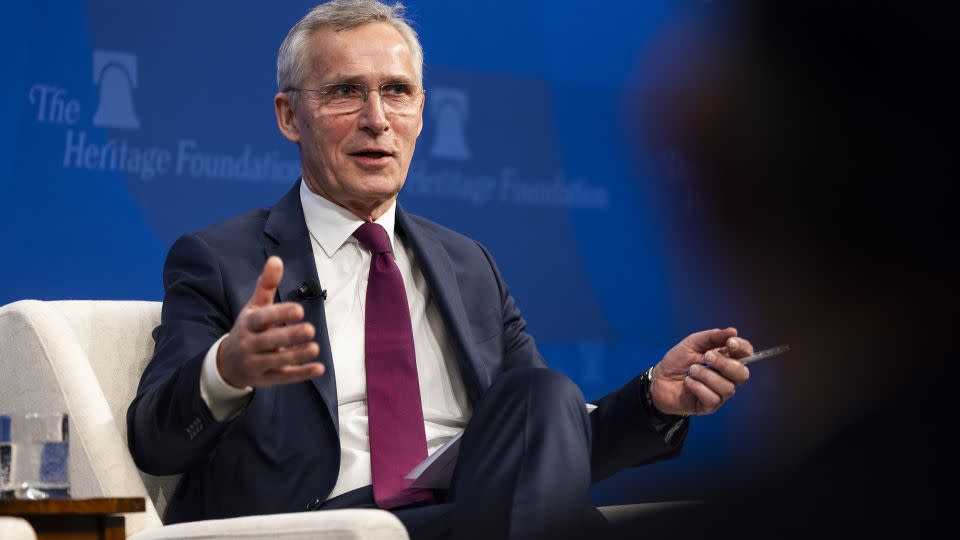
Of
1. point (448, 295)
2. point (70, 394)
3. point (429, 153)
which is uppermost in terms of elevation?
point (429, 153)

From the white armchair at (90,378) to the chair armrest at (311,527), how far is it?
137mm

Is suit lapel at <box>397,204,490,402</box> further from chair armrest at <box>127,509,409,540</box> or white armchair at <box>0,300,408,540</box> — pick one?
chair armrest at <box>127,509,409,540</box>

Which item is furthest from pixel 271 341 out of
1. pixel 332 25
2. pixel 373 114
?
pixel 332 25

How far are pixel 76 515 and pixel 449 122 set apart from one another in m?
3.04

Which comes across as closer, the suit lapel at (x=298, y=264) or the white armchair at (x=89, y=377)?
the white armchair at (x=89, y=377)

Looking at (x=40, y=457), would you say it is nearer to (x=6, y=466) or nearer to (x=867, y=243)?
(x=6, y=466)

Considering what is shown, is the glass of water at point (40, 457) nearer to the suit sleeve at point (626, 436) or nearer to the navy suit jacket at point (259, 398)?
the navy suit jacket at point (259, 398)

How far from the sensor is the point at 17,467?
190 centimetres

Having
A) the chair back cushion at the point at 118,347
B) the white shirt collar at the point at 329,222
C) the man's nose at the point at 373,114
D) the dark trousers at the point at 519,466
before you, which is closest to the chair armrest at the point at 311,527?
the dark trousers at the point at 519,466

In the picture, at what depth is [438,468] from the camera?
76.7 inches

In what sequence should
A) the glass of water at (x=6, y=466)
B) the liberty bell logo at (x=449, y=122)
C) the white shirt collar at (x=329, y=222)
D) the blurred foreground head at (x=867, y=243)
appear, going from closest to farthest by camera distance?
the blurred foreground head at (x=867, y=243) < the glass of water at (x=6, y=466) < the white shirt collar at (x=329, y=222) < the liberty bell logo at (x=449, y=122)

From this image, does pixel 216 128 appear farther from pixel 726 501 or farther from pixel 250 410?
pixel 726 501

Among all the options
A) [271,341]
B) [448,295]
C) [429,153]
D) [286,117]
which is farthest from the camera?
[429,153]

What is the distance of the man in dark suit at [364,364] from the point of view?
1.65 m
